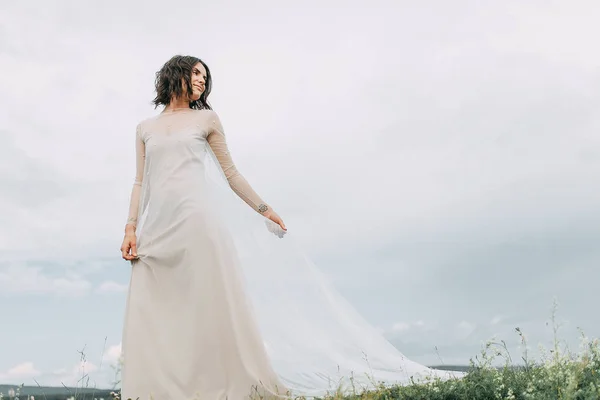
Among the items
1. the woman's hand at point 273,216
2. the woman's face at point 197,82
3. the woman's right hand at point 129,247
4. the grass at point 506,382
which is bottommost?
the grass at point 506,382

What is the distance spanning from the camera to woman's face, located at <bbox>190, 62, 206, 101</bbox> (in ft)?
22.8

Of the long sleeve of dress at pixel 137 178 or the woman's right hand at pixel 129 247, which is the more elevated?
the long sleeve of dress at pixel 137 178

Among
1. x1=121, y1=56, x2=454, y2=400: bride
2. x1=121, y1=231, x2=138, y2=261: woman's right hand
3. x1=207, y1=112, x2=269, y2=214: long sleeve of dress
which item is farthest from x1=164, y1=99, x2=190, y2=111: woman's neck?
x1=121, y1=231, x2=138, y2=261: woman's right hand

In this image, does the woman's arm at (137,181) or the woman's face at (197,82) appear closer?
the woman's arm at (137,181)

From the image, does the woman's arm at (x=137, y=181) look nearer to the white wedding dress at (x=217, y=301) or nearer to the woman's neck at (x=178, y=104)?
the white wedding dress at (x=217, y=301)

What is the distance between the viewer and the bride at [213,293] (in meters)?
6.18

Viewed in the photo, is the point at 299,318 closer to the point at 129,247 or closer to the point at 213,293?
the point at 213,293

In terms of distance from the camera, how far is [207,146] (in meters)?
6.82

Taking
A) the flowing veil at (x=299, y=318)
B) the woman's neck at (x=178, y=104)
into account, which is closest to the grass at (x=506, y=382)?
the flowing veil at (x=299, y=318)

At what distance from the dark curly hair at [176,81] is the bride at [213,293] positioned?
0.01 m

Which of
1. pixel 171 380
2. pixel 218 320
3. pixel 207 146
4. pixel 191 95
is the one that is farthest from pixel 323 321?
pixel 191 95

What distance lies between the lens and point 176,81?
22.7 ft

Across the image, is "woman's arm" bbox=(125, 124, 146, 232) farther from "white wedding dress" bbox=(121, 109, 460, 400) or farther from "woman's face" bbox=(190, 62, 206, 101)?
"woman's face" bbox=(190, 62, 206, 101)

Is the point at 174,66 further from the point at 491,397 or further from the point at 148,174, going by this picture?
the point at 491,397
